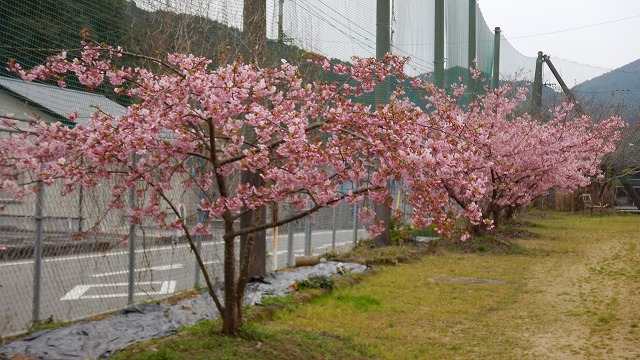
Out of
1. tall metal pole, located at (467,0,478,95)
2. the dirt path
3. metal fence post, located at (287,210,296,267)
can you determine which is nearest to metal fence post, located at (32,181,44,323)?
the dirt path

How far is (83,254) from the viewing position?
7.17 meters

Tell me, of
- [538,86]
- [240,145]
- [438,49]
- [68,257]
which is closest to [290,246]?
[68,257]

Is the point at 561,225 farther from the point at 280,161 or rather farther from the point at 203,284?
the point at 280,161

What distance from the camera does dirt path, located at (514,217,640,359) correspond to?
726 centimetres

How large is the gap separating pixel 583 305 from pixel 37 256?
6.46 m

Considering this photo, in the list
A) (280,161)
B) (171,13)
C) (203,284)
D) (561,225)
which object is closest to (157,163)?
(280,161)

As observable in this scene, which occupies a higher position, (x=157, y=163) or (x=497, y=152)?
(x=497, y=152)

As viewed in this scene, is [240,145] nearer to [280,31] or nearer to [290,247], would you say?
[280,31]

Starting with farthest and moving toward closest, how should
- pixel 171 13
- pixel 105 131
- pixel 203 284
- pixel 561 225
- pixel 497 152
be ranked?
pixel 561 225 → pixel 497 152 → pixel 171 13 → pixel 203 284 → pixel 105 131

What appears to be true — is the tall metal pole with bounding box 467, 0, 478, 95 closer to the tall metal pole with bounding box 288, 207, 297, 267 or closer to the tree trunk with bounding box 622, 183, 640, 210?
the tall metal pole with bounding box 288, 207, 297, 267

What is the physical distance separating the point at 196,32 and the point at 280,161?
5.14 meters

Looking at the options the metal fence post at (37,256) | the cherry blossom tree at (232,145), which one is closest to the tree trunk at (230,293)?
the cherry blossom tree at (232,145)

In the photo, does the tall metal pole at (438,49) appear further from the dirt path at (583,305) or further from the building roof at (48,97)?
the building roof at (48,97)

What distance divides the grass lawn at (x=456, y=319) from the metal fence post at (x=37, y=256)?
1168mm
